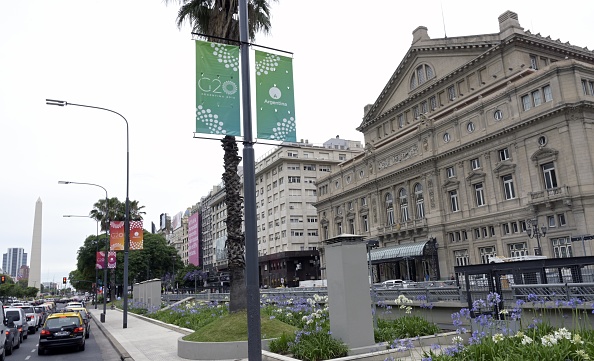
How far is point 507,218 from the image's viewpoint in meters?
46.3

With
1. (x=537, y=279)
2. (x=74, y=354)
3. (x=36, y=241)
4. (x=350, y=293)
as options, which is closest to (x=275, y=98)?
(x=350, y=293)

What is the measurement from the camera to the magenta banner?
129250 mm

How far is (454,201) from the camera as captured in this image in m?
54.0

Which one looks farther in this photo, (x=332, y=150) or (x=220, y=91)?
(x=332, y=150)

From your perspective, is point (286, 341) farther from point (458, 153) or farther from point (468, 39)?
point (468, 39)

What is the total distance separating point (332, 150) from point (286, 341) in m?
90.5

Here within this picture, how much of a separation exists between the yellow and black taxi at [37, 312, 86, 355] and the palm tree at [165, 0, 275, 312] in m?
7.35

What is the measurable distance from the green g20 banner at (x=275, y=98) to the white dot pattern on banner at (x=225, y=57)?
0.40m

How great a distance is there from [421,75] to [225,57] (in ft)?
205

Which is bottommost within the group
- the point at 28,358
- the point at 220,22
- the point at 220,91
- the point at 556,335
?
the point at 28,358

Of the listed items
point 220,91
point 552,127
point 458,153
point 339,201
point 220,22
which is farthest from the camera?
point 339,201

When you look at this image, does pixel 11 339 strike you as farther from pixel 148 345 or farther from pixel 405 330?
pixel 405 330

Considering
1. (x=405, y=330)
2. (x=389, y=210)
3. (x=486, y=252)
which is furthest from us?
(x=389, y=210)

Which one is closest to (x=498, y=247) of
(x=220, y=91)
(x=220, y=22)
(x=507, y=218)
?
(x=507, y=218)
